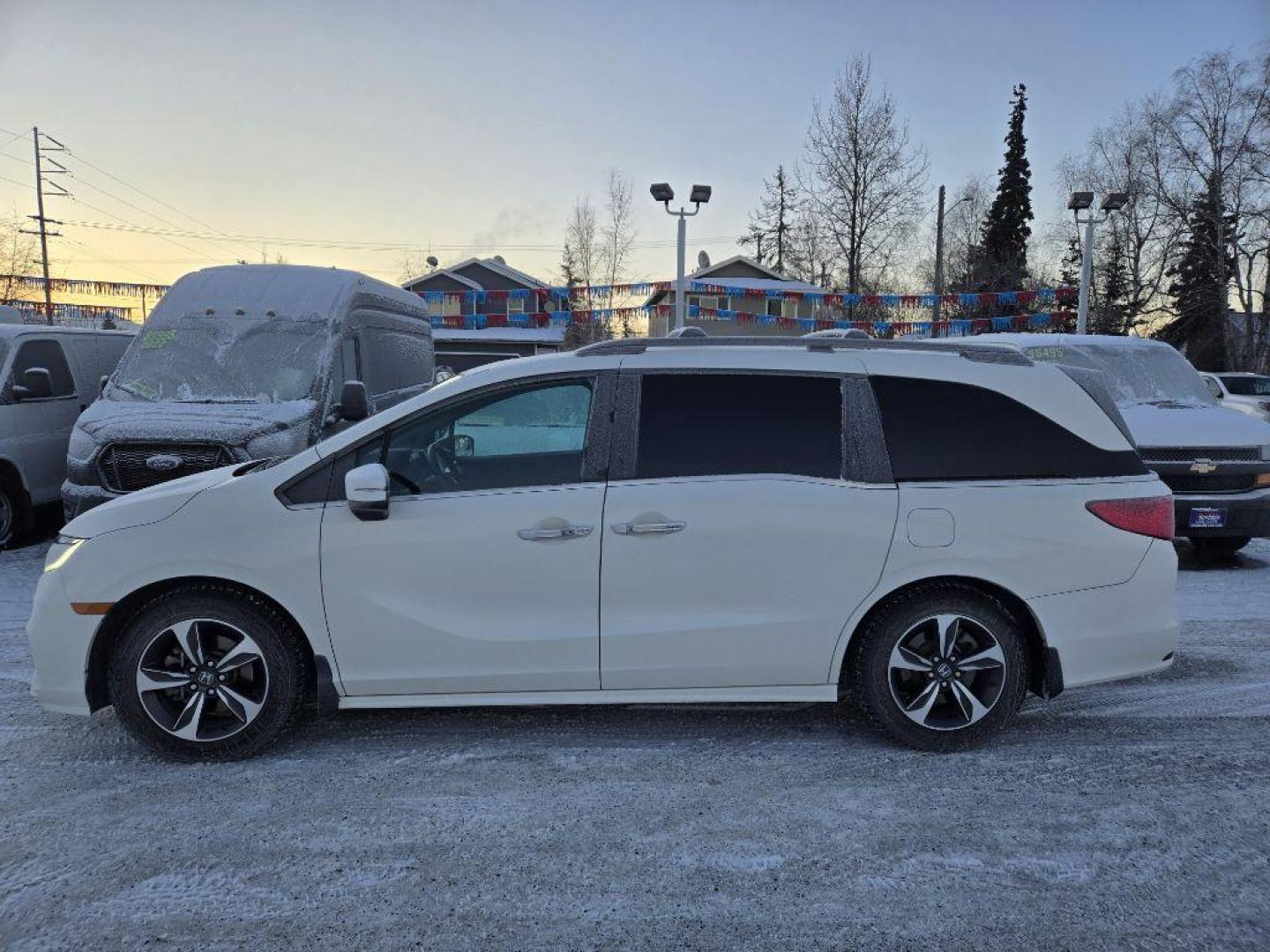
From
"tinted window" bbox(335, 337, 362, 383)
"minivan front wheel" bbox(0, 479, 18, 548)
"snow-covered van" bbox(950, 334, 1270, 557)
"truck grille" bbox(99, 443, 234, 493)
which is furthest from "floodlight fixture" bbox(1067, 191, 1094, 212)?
"minivan front wheel" bbox(0, 479, 18, 548)

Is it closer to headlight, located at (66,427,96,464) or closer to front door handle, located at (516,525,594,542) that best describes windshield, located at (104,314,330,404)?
headlight, located at (66,427,96,464)

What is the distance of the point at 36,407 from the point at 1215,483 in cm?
1067

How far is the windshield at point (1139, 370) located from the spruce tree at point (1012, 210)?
4687 centimetres

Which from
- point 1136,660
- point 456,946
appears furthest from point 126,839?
point 1136,660

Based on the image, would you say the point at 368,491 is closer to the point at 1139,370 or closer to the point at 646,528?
the point at 646,528

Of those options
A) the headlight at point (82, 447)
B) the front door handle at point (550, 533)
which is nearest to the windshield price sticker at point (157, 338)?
the headlight at point (82, 447)

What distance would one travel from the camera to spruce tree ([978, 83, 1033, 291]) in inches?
2121

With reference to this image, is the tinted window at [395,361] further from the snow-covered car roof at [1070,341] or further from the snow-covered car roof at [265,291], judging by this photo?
the snow-covered car roof at [1070,341]

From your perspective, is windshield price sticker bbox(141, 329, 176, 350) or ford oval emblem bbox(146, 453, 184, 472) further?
windshield price sticker bbox(141, 329, 176, 350)

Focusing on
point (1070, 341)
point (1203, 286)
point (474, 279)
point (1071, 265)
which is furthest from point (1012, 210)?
point (1070, 341)

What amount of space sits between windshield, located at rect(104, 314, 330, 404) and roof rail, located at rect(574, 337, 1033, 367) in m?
4.51

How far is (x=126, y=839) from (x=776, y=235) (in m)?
67.2

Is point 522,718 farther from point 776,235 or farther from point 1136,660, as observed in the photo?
point 776,235

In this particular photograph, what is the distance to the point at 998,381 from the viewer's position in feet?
12.7
